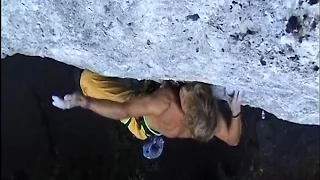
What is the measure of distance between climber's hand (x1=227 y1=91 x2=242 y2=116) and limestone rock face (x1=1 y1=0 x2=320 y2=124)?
3 cm

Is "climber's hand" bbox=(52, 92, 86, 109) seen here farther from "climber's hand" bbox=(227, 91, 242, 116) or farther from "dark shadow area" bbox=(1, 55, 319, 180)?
"climber's hand" bbox=(227, 91, 242, 116)

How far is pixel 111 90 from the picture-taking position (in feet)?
4.31

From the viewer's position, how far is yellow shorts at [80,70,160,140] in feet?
4.26

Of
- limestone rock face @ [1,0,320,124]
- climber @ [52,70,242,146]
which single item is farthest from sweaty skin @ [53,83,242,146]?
limestone rock face @ [1,0,320,124]

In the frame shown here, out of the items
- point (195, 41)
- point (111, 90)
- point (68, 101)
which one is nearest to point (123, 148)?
point (111, 90)

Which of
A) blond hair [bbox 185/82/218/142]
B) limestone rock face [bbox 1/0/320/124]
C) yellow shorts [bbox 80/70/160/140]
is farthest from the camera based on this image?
yellow shorts [bbox 80/70/160/140]

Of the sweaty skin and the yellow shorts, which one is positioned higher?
the yellow shorts

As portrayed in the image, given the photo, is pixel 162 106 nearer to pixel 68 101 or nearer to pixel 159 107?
pixel 159 107

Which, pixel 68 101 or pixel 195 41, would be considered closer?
pixel 195 41

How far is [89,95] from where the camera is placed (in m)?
1.34

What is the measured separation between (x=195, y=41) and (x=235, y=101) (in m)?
0.26

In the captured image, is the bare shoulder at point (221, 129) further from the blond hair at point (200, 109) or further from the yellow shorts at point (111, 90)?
the yellow shorts at point (111, 90)

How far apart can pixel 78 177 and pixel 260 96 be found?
0.71 metres

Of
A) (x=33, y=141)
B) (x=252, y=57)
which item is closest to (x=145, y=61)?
(x=252, y=57)
